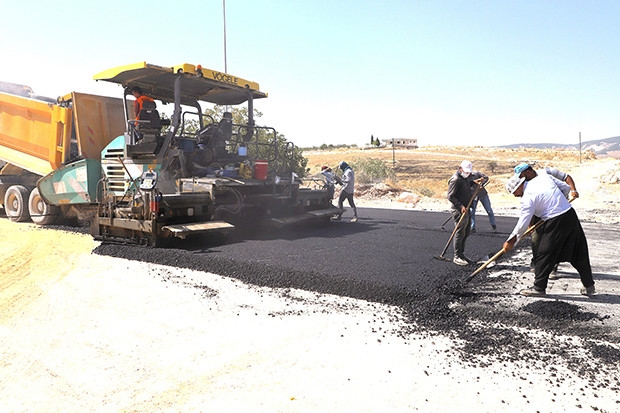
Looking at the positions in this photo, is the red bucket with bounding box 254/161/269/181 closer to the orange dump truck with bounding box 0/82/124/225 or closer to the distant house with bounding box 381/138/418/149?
the orange dump truck with bounding box 0/82/124/225

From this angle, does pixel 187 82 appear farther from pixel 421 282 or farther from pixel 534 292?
pixel 534 292

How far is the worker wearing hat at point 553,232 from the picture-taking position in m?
4.09

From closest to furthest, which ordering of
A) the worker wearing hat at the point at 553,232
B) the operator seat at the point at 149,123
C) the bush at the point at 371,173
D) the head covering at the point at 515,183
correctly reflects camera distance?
1. the worker wearing hat at the point at 553,232
2. the head covering at the point at 515,183
3. the operator seat at the point at 149,123
4. the bush at the point at 371,173

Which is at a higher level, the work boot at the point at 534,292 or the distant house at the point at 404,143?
the distant house at the point at 404,143

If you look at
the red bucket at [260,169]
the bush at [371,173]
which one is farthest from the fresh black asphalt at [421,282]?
the bush at [371,173]

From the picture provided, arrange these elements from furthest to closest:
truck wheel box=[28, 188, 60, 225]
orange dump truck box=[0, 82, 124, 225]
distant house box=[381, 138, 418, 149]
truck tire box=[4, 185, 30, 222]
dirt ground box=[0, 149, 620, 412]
A: distant house box=[381, 138, 418, 149] → truck tire box=[4, 185, 30, 222] → truck wheel box=[28, 188, 60, 225] → orange dump truck box=[0, 82, 124, 225] → dirt ground box=[0, 149, 620, 412]

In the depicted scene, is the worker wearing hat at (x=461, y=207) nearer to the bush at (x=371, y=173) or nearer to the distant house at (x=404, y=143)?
the bush at (x=371, y=173)

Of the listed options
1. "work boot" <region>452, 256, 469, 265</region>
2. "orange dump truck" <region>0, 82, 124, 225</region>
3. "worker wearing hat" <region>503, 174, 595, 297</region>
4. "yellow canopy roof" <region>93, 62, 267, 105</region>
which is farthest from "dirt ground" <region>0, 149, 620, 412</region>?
"orange dump truck" <region>0, 82, 124, 225</region>

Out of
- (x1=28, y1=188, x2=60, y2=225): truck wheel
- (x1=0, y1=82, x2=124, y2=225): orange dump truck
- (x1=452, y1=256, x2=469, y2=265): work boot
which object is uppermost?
(x1=0, y1=82, x2=124, y2=225): orange dump truck

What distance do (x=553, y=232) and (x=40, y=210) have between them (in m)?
9.10

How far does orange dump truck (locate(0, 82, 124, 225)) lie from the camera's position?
26.6 feet

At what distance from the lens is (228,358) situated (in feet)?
9.76

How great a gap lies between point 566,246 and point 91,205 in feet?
23.5

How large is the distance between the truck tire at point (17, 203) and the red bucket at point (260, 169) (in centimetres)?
535
